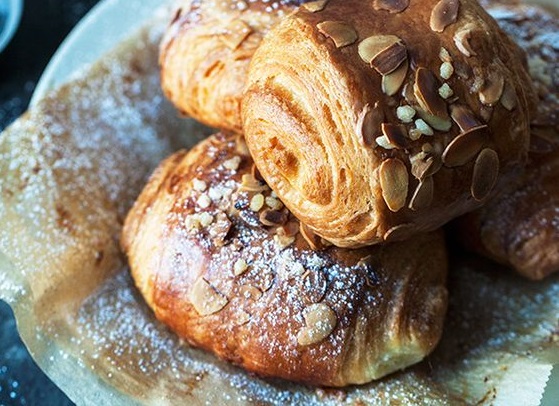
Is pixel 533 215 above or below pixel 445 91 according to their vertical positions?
below

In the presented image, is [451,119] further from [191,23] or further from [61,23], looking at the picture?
[61,23]

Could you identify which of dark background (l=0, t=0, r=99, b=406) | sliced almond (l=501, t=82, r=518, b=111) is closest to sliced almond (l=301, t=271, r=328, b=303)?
sliced almond (l=501, t=82, r=518, b=111)

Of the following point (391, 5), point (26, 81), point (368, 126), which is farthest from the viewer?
point (26, 81)

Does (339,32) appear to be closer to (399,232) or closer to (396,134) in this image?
(396,134)

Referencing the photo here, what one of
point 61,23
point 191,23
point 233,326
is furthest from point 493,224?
point 61,23

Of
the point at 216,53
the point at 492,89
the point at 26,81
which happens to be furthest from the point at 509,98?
the point at 26,81

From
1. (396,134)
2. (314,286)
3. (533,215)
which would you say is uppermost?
(396,134)

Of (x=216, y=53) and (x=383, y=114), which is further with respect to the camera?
(x=216, y=53)
